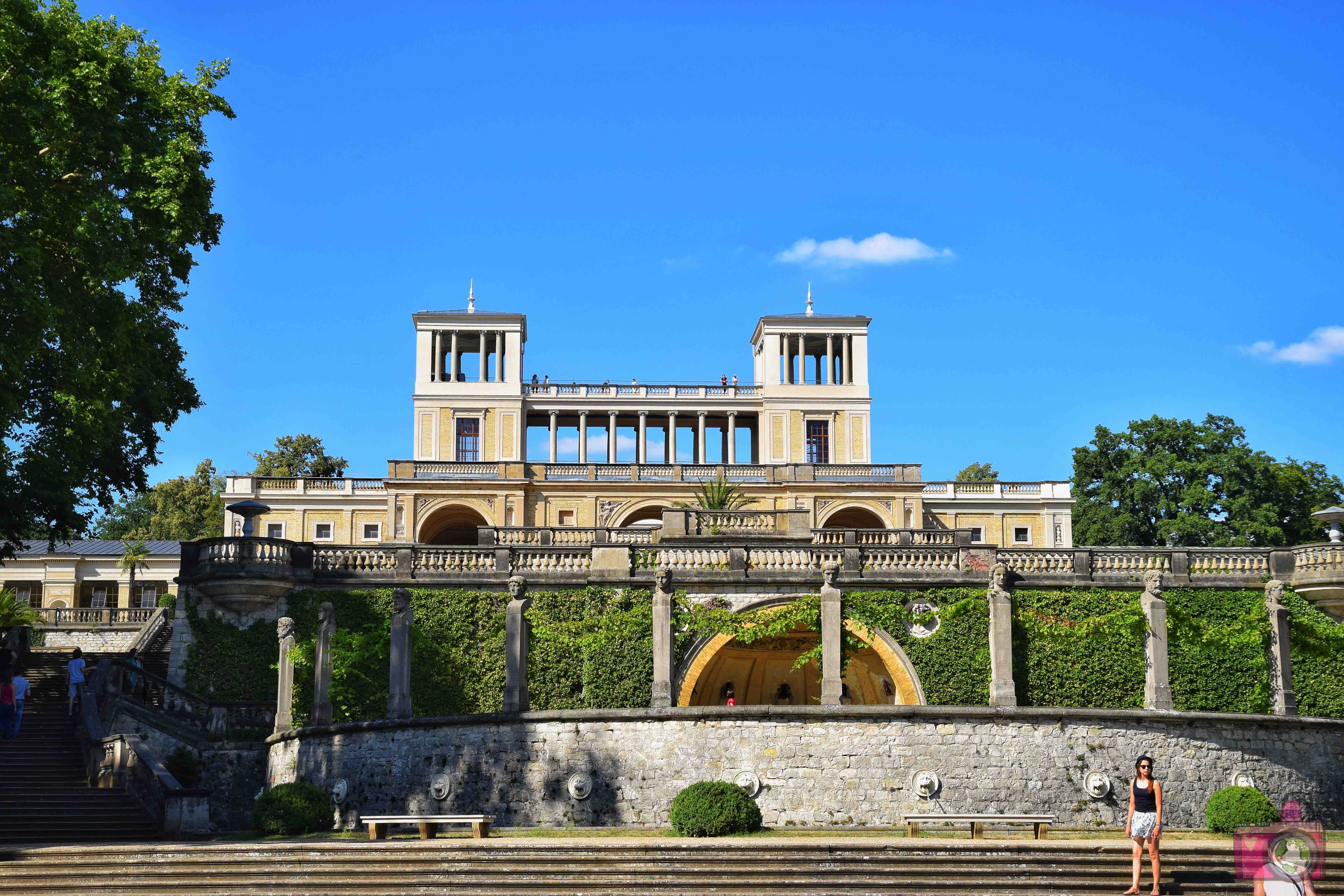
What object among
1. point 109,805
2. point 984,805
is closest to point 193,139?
point 109,805

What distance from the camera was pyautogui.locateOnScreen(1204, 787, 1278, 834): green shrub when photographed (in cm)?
2197

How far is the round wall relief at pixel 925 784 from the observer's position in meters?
25.1

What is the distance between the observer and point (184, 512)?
7881cm

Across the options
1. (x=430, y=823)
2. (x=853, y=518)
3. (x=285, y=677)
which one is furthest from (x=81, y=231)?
(x=853, y=518)

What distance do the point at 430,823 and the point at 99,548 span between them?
4228 centimetres

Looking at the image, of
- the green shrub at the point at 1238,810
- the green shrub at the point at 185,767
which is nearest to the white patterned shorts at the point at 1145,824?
the green shrub at the point at 1238,810

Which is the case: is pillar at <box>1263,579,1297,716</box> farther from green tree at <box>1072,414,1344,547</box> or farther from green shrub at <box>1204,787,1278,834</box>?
green tree at <box>1072,414,1344,547</box>

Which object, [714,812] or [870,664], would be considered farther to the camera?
[870,664]

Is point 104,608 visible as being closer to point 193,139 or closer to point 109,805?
point 193,139

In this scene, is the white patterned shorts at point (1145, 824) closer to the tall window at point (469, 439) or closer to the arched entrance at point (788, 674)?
the arched entrance at point (788, 674)

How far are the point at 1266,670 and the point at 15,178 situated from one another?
1091 inches

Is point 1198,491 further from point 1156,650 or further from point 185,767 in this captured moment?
point 185,767

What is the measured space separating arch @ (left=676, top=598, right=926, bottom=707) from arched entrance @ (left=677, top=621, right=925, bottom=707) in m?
0.02

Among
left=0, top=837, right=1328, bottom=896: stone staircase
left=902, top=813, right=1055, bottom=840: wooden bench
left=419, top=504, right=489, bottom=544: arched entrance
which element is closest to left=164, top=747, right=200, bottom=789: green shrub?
left=0, top=837, right=1328, bottom=896: stone staircase
